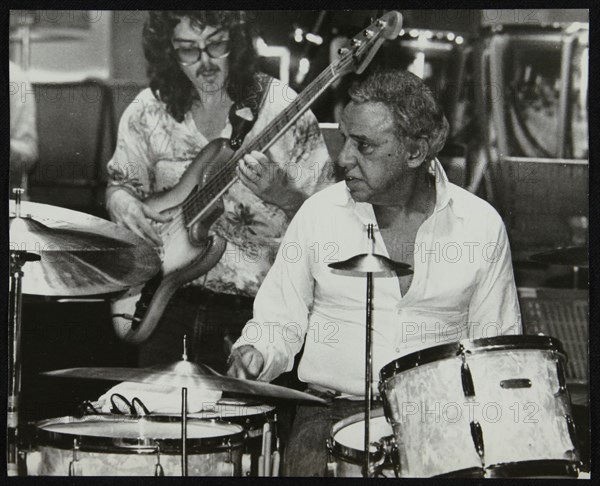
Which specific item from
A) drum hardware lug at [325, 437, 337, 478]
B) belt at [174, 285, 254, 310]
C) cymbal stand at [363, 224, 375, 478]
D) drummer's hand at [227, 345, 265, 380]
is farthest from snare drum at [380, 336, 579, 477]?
belt at [174, 285, 254, 310]

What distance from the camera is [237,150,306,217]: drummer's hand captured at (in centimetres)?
332

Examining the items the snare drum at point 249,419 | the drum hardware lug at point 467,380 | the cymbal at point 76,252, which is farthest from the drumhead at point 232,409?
the drum hardware lug at point 467,380

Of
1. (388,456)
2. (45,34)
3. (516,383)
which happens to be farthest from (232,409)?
(45,34)

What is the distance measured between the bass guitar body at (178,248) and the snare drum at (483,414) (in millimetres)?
941

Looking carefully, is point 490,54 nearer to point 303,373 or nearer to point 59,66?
point 303,373

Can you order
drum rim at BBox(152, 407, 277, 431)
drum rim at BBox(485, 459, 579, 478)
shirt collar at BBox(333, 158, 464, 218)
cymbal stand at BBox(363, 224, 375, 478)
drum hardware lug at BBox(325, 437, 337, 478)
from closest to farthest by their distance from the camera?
drum rim at BBox(485, 459, 579, 478), cymbal stand at BBox(363, 224, 375, 478), drum hardware lug at BBox(325, 437, 337, 478), drum rim at BBox(152, 407, 277, 431), shirt collar at BBox(333, 158, 464, 218)

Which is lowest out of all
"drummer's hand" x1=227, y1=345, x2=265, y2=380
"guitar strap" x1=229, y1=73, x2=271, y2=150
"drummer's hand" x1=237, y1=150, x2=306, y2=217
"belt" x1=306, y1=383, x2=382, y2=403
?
"belt" x1=306, y1=383, x2=382, y2=403

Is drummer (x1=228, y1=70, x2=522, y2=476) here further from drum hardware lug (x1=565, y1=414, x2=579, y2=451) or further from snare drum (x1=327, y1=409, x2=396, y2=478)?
drum hardware lug (x1=565, y1=414, x2=579, y2=451)

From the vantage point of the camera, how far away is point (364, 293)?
3242mm

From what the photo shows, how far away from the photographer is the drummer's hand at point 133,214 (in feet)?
11.0

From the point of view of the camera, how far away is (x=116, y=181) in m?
3.35

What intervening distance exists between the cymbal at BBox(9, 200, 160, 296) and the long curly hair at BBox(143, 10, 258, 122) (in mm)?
534

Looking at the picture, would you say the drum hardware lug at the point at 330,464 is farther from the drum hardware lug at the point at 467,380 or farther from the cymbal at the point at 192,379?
the drum hardware lug at the point at 467,380
